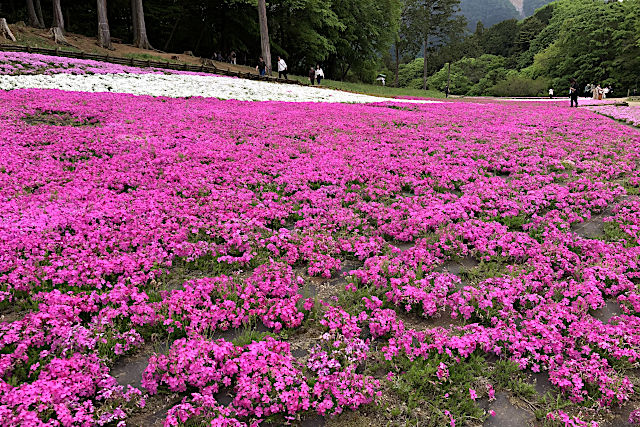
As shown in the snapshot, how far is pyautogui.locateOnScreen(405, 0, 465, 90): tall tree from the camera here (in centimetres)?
8219

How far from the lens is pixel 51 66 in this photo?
22.7 m

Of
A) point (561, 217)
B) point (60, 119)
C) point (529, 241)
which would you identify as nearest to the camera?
point (529, 241)

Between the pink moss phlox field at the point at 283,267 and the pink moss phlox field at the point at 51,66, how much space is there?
42.5 feet

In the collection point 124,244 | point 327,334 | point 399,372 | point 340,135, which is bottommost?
point 399,372

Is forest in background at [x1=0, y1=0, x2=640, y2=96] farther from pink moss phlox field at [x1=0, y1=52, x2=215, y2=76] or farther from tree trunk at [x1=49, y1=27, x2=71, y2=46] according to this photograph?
pink moss phlox field at [x1=0, y1=52, x2=215, y2=76]

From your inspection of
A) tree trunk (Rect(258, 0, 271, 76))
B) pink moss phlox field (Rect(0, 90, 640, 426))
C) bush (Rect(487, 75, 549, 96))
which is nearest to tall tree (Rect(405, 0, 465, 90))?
bush (Rect(487, 75, 549, 96))

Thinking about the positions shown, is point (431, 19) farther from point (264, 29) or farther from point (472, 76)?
point (264, 29)

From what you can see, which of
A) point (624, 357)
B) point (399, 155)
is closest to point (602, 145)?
point (399, 155)

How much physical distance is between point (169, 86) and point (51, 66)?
6.85m

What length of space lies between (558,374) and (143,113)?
53.3 ft

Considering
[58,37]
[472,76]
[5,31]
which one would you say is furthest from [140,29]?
[472,76]

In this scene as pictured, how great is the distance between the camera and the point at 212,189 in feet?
28.0

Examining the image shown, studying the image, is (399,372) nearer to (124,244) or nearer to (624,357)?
(624,357)

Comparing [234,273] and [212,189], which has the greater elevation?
[212,189]
